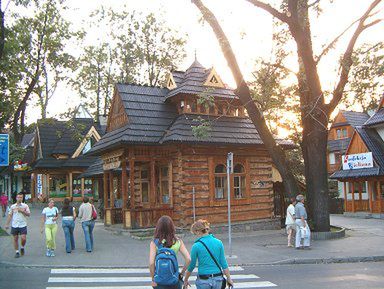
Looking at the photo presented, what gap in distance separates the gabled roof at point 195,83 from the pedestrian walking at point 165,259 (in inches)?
595

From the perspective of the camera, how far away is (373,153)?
107 feet

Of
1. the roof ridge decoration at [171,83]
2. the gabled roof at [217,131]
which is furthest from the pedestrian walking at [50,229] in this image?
the roof ridge decoration at [171,83]

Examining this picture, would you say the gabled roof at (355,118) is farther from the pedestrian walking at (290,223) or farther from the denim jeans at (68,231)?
the denim jeans at (68,231)

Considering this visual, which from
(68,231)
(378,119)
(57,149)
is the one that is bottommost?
(68,231)

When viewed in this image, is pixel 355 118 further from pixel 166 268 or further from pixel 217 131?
pixel 166 268

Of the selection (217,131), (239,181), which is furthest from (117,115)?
(239,181)

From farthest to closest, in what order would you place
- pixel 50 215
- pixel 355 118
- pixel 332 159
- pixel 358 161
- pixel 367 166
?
pixel 332 159, pixel 355 118, pixel 358 161, pixel 367 166, pixel 50 215

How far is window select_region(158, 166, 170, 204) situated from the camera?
21094mm

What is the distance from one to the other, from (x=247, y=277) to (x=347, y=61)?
34.8ft

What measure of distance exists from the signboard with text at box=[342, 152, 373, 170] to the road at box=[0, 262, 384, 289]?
21138 millimetres

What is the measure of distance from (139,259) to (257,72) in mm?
10225

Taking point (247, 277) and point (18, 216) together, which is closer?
point (247, 277)

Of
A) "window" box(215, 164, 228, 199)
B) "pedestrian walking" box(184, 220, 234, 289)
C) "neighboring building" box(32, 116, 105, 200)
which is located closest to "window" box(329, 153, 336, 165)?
"neighboring building" box(32, 116, 105, 200)

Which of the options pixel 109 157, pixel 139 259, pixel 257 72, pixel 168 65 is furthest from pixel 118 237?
pixel 168 65
